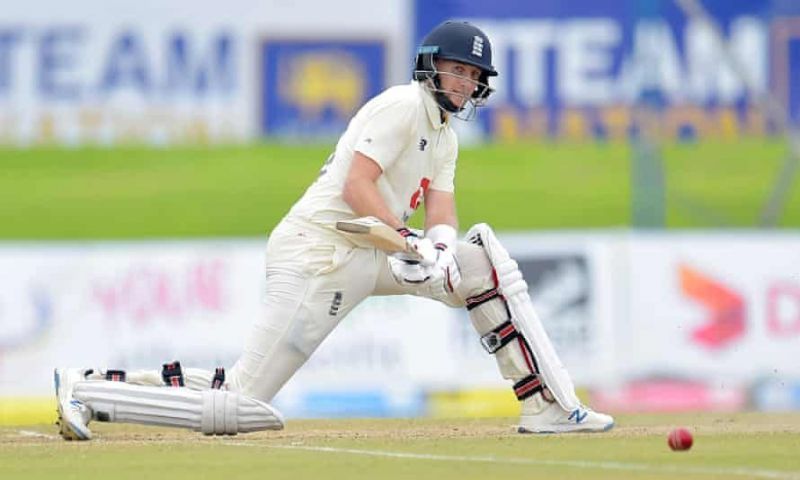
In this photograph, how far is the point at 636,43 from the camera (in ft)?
69.9

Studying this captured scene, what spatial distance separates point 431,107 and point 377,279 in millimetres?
733

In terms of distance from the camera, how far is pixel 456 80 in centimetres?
816

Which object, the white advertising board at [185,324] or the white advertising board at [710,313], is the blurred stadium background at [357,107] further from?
the white advertising board at [710,313]

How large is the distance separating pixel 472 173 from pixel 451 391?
7.84 metres

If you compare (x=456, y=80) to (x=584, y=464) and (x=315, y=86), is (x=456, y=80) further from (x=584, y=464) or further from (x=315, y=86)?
(x=315, y=86)

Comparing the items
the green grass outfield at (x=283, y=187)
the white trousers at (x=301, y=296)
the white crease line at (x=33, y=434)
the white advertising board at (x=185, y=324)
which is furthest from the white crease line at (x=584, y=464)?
the green grass outfield at (x=283, y=187)

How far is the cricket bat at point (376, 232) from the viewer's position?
305 inches

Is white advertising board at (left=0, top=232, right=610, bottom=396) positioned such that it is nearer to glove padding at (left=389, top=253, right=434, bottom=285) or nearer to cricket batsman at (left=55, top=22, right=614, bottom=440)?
cricket batsman at (left=55, top=22, right=614, bottom=440)

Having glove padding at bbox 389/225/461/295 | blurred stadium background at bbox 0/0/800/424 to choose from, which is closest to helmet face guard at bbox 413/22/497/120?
glove padding at bbox 389/225/461/295

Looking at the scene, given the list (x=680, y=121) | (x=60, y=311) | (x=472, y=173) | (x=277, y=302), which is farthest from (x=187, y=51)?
(x=277, y=302)

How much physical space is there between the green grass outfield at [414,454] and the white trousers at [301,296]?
29 cm

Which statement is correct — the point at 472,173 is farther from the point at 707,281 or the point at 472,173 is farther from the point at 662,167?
the point at 707,281

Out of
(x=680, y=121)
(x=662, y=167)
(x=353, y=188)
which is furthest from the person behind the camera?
(x=680, y=121)

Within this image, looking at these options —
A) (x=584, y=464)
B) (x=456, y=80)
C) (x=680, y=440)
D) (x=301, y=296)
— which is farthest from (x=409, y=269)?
(x=584, y=464)
